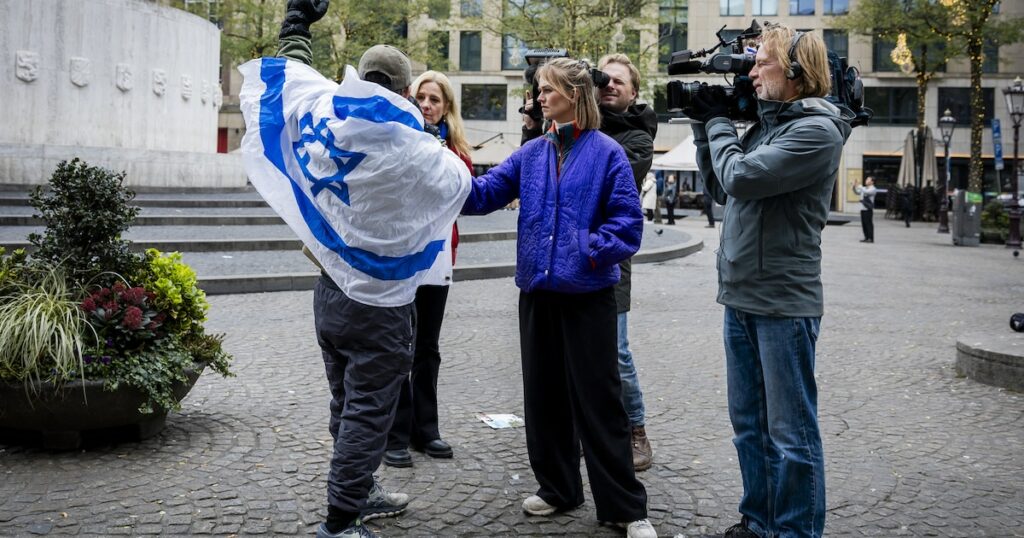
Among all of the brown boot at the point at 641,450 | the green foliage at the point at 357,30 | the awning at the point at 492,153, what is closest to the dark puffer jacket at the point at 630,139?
the brown boot at the point at 641,450

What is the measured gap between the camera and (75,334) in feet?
15.0

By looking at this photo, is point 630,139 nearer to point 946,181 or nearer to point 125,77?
point 125,77

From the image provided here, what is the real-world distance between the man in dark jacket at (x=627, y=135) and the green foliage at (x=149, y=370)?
2.21 meters

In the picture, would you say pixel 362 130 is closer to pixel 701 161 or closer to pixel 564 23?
pixel 701 161

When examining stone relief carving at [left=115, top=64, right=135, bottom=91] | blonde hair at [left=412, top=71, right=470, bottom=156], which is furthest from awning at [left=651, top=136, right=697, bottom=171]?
blonde hair at [left=412, top=71, right=470, bottom=156]

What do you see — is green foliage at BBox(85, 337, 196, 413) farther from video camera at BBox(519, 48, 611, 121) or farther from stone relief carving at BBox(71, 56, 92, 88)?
stone relief carving at BBox(71, 56, 92, 88)

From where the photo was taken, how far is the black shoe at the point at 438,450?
15.9 ft

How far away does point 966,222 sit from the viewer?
2441 centimetres

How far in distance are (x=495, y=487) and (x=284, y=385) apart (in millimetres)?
2421

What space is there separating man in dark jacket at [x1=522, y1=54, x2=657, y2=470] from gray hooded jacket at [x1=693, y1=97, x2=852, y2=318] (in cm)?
101

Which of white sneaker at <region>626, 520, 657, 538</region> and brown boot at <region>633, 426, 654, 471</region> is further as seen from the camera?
brown boot at <region>633, 426, 654, 471</region>

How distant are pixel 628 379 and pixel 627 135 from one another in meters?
1.25

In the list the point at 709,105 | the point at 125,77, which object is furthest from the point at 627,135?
the point at 125,77

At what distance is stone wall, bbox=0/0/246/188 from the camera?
18.7 metres
